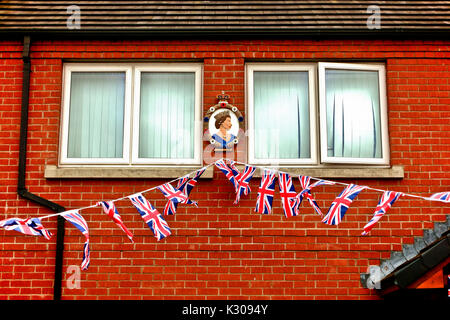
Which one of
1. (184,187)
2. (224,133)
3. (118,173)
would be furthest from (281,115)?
(118,173)

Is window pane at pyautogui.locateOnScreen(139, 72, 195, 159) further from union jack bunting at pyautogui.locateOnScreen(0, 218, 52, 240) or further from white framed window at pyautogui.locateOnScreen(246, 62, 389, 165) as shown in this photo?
union jack bunting at pyautogui.locateOnScreen(0, 218, 52, 240)

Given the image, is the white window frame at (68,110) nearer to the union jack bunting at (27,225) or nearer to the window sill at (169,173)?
the window sill at (169,173)

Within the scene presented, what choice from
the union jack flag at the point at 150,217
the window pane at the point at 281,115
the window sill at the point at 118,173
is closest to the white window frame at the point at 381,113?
the window pane at the point at 281,115

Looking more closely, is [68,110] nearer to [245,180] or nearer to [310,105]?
[245,180]

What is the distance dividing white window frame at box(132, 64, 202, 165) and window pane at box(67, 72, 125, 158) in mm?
203

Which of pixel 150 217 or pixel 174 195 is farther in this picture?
pixel 174 195

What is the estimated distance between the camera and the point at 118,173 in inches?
250

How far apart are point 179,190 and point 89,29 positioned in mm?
2557

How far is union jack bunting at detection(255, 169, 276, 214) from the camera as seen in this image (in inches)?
221

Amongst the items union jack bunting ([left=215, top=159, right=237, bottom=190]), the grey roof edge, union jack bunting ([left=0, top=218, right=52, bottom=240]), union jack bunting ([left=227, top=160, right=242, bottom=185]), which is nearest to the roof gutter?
union jack bunting ([left=227, top=160, right=242, bottom=185])

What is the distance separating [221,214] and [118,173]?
136cm

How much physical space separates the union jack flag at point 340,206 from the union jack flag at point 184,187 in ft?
4.82

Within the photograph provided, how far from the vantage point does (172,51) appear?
674 centimetres
